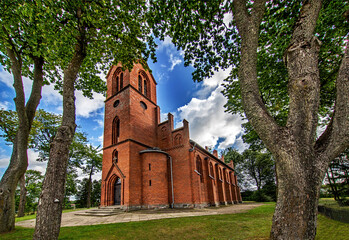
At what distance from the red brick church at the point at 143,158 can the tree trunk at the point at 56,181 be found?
33.3 feet

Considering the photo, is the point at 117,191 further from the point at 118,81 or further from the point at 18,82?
the point at 118,81

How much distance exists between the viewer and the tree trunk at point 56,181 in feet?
11.9

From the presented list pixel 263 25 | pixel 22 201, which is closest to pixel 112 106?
pixel 22 201

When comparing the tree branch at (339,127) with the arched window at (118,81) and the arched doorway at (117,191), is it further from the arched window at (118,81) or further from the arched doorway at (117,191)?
the arched window at (118,81)

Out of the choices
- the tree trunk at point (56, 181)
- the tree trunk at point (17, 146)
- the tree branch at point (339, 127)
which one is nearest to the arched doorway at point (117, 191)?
the tree trunk at point (17, 146)

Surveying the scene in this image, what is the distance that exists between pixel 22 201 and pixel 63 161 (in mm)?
19217

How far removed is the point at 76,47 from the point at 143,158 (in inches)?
457

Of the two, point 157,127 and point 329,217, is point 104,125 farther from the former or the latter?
point 329,217

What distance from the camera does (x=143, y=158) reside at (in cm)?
1549

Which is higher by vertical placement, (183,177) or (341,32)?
(341,32)

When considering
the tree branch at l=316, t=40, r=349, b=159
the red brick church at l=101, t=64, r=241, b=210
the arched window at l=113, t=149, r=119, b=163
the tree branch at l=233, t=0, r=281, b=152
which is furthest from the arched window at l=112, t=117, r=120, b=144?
the tree branch at l=316, t=40, r=349, b=159

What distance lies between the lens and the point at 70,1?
539 centimetres

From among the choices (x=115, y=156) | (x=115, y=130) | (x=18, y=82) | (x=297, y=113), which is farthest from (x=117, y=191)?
(x=297, y=113)

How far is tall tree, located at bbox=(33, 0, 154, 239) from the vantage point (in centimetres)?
380
